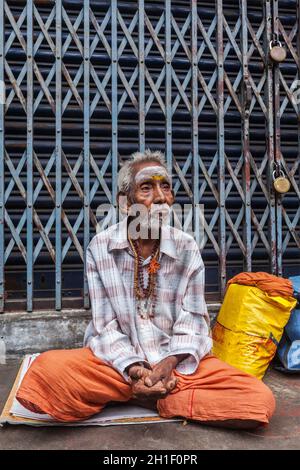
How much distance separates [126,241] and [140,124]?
1664mm

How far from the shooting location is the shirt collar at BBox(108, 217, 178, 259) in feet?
8.50

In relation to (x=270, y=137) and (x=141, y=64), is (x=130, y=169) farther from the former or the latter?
(x=270, y=137)

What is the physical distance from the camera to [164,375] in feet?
7.49

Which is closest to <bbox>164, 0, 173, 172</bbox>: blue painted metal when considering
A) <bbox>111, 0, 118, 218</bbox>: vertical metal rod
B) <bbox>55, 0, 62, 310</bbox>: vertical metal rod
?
<bbox>111, 0, 118, 218</bbox>: vertical metal rod

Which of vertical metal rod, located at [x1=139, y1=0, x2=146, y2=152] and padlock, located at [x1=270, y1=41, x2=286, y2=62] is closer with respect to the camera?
vertical metal rod, located at [x1=139, y1=0, x2=146, y2=152]

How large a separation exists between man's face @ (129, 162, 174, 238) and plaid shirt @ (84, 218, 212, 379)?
5.2 inches

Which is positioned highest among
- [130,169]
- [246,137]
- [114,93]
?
[114,93]

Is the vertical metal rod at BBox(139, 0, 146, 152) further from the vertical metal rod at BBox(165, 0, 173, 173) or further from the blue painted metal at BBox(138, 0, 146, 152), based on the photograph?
the vertical metal rod at BBox(165, 0, 173, 173)

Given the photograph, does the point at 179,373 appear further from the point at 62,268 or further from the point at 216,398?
the point at 62,268

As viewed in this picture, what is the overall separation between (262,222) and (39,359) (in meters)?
2.56

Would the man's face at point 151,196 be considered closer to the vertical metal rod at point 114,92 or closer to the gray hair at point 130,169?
the gray hair at point 130,169

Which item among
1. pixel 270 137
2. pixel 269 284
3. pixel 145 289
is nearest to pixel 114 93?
pixel 270 137

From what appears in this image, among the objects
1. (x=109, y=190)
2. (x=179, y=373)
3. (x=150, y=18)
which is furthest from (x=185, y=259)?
(x=150, y=18)
